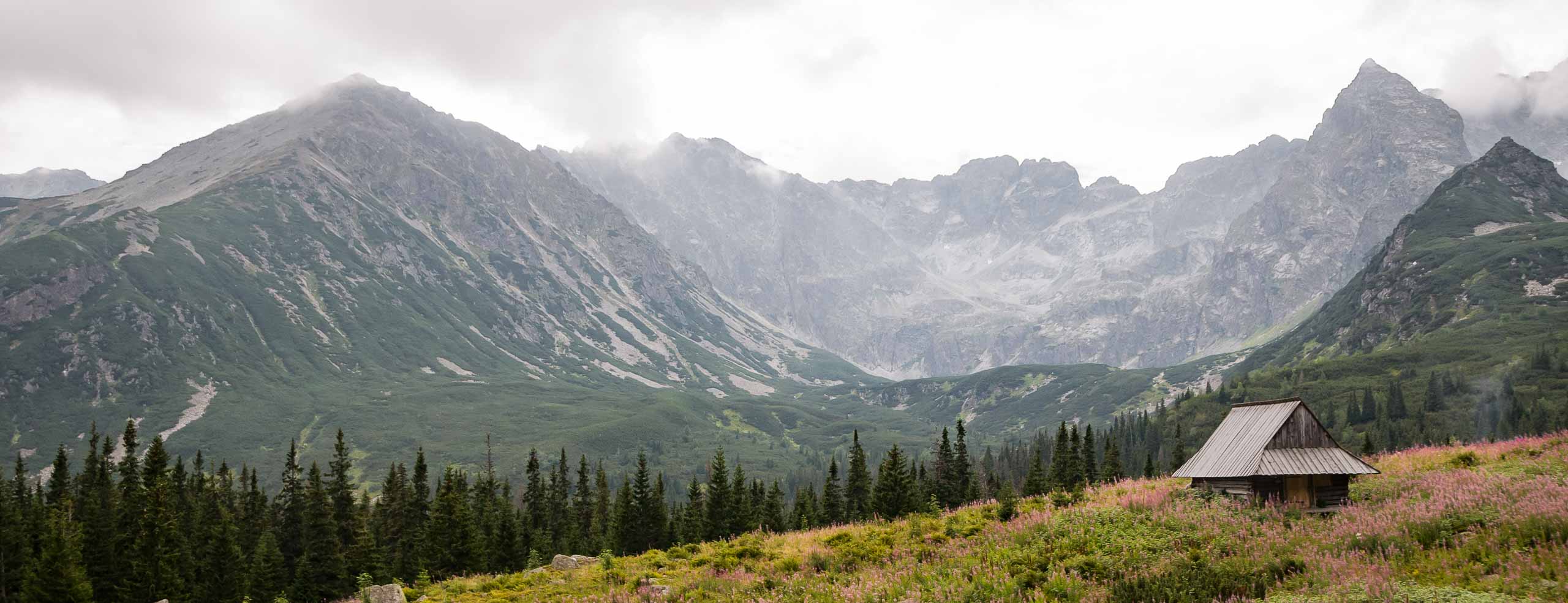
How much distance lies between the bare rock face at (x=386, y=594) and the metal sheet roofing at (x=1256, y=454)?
84.4 feet

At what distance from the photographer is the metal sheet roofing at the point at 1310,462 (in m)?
24.4

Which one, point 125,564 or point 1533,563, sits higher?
point 1533,563

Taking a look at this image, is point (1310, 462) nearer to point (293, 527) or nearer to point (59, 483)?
point (293, 527)

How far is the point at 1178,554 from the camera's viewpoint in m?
19.7

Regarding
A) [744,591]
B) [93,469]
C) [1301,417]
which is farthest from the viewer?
[93,469]

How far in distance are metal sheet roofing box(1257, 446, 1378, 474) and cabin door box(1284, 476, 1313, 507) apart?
0.41 metres

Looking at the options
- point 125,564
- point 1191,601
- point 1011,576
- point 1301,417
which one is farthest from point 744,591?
point 125,564

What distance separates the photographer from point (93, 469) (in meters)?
94.1

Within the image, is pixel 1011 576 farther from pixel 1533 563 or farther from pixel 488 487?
pixel 488 487

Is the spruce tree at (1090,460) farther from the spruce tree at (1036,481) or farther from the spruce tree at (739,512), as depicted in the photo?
the spruce tree at (739,512)

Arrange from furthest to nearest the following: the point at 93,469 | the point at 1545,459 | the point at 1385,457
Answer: the point at 93,469 → the point at 1385,457 → the point at 1545,459

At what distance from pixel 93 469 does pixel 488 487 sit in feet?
143

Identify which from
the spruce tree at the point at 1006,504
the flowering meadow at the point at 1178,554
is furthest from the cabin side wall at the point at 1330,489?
the spruce tree at the point at 1006,504

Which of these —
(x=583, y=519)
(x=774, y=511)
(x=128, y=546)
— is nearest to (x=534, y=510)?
(x=583, y=519)
